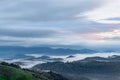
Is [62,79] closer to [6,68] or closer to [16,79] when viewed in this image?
[6,68]

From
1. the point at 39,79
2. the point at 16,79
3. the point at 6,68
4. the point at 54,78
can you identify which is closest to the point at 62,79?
the point at 54,78

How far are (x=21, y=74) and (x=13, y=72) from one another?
1.64 meters

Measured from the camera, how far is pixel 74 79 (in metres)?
197

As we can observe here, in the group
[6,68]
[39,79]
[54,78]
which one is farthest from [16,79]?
[54,78]

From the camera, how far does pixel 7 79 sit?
91.8 m

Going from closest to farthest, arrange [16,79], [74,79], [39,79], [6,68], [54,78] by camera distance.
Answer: [16,79] < [6,68] < [39,79] < [54,78] < [74,79]

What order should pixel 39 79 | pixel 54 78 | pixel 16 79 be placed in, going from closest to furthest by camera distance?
pixel 16 79, pixel 39 79, pixel 54 78

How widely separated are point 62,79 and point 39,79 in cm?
3891

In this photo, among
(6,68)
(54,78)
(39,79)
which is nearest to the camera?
(6,68)

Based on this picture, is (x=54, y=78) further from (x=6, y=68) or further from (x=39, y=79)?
(x=6, y=68)

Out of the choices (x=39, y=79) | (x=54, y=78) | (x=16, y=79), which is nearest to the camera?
(x=16, y=79)

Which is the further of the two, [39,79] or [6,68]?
[39,79]

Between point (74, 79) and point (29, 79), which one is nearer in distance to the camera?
point (29, 79)

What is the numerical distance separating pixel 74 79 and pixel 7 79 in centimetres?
10675
